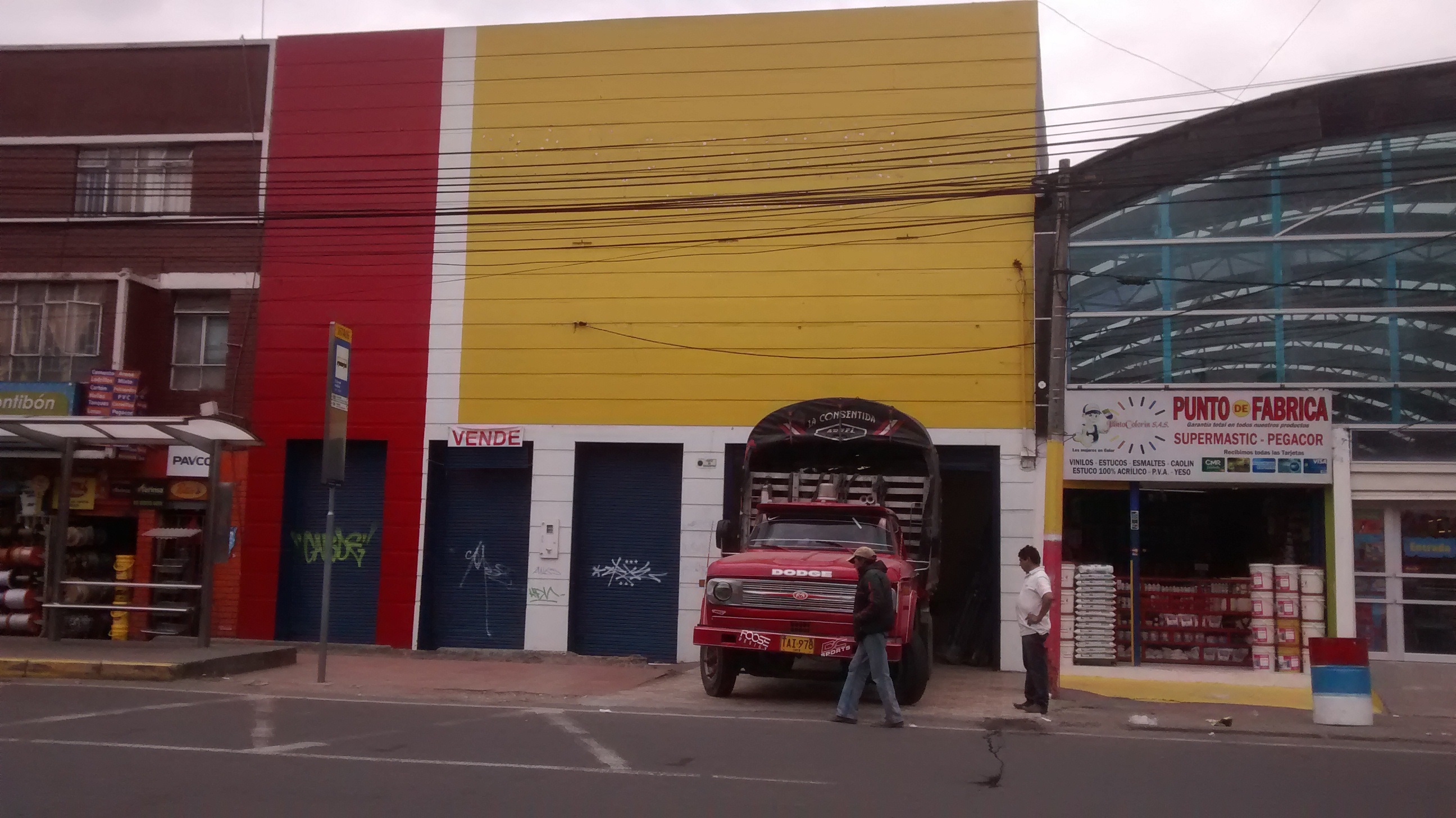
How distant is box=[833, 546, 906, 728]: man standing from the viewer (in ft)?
37.2

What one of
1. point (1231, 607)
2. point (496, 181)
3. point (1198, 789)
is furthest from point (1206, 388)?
point (496, 181)

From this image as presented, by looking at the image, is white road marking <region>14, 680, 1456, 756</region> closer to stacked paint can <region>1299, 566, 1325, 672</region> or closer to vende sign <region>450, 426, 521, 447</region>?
stacked paint can <region>1299, 566, 1325, 672</region>

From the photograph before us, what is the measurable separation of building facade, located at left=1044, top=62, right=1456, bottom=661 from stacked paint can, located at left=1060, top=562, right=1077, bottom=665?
957mm

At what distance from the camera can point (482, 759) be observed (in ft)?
29.3

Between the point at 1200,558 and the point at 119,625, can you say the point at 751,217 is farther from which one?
the point at 119,625

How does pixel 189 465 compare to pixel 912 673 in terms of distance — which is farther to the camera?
pixel 189 465

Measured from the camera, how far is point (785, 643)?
40.1 feet

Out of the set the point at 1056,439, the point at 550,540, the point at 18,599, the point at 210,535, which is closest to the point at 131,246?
the point at 18,599

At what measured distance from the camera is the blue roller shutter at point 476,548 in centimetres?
1842

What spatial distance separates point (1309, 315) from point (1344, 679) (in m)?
5.95

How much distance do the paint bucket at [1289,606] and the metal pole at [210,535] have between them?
13.8 metres

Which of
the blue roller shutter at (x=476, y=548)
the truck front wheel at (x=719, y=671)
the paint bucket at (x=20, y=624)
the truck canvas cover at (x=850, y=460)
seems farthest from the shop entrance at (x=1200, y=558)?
the paint bucket at (x=20, y=624)

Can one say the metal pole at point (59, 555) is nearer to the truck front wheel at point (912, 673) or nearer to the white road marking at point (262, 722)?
the white road marking at point (262, 722)

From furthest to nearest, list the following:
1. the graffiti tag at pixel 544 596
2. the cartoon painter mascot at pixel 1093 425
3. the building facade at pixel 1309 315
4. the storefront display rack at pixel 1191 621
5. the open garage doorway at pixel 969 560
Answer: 1. the graffiti tag at pixel 544 596
2. the open garage doorway at pixel 969 560
3. the cartoon painter mascot at pixel 1093 425
4. the storefront display rack at pixel 1191 621
5. the building facade at pixel 1309 315
